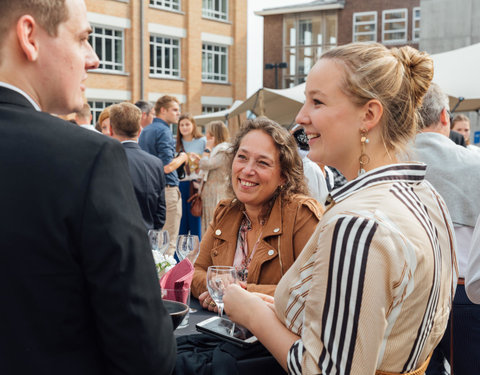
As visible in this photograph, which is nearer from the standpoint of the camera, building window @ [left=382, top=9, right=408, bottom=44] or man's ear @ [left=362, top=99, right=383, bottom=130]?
man's ear @ [left=362, top=99, right=383, bottom=130]

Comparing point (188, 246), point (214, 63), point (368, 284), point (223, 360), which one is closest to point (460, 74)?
Result: point (188, 246)

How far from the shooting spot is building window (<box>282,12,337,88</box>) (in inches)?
1328

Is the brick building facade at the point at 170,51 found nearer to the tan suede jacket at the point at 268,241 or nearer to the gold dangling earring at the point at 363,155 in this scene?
the tan suede jacket at the point at 268,241

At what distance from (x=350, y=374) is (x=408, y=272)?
11.5 inches

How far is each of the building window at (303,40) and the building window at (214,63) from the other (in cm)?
681

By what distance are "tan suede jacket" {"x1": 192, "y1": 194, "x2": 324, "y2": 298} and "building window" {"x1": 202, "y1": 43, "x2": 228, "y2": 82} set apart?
984 inches

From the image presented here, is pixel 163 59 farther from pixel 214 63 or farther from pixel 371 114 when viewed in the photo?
pixel 371 114

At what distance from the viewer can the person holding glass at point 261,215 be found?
108 inches

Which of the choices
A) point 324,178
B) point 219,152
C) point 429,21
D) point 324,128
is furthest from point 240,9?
point 324,128

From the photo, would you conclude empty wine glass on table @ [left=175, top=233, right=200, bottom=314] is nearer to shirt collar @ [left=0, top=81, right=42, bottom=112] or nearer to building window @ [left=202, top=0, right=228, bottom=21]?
shirt collar @ [left=0, top=81, right=42, bottom=112]

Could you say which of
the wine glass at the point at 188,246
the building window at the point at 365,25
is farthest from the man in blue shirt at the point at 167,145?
the building window at the point at 365,25

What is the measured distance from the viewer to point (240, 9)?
93.1 feet

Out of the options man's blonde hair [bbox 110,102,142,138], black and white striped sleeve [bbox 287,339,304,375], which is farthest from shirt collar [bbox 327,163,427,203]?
man's blonde hair [bbox 110,102,142,138]

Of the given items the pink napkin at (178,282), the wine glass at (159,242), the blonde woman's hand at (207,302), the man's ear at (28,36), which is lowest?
the blonde woman's hand at (207,302)
